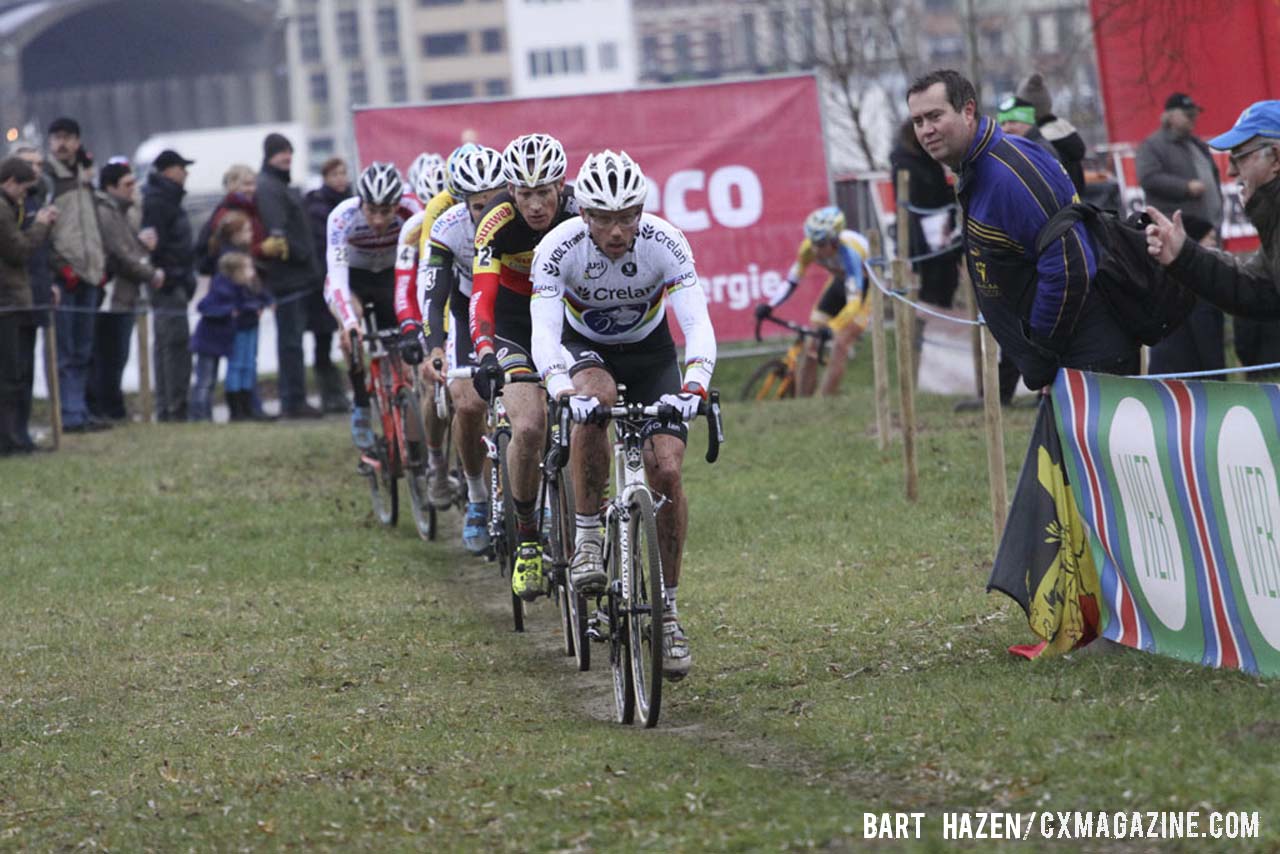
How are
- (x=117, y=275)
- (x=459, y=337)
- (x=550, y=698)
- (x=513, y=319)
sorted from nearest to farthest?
(x=550, y=698) → (x=513, y=319) → (x=459, y=337) → (x=117, y=275)

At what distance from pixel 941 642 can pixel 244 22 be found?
76.1m

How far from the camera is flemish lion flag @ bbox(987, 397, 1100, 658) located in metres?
7.99

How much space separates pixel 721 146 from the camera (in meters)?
21.8

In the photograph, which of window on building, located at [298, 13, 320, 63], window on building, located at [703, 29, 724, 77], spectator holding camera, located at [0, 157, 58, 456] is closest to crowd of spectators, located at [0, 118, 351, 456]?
spectator holding camera, located at [0, 157, 58, 456]

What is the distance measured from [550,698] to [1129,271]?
2.97m

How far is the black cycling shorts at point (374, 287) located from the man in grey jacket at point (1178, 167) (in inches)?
234

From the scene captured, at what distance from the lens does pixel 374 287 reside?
1442 centimetres

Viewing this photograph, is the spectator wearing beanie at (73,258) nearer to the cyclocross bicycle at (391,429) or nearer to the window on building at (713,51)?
the cyclocross bicycle at (391,429)

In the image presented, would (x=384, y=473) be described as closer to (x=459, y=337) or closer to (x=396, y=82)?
(x=459, y=337)

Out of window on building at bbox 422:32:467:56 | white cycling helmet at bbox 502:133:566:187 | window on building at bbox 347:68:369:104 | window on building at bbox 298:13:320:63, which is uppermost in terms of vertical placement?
window on building at bbox 298:13:320:63

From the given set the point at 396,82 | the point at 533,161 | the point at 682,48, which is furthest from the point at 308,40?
the point at 533,161

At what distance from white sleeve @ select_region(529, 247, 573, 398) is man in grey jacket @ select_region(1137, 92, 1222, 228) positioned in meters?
8.68

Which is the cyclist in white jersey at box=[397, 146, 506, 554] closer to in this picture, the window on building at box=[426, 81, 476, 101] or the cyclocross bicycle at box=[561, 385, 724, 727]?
the cyclocross bicycle at box=[561, 385, 724, 727]

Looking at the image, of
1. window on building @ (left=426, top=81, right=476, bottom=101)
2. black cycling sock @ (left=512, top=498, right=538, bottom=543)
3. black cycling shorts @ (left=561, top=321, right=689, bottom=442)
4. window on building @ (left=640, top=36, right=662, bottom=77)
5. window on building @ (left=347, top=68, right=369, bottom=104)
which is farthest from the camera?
window on building @ (left=640, top=36, right=662, bottom=77)
